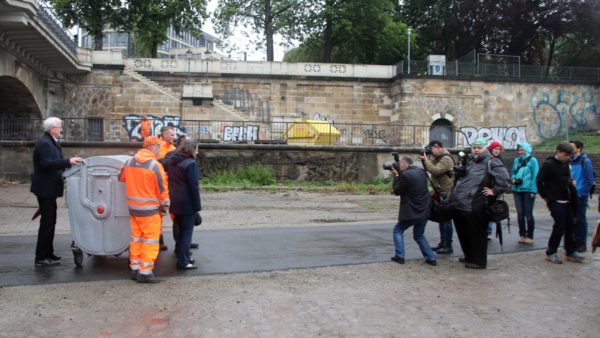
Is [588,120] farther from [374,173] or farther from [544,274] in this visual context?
[544,274]

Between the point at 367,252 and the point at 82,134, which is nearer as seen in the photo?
the point at 367,252

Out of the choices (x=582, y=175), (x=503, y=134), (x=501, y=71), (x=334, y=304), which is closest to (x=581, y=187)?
(x=582, y=175)

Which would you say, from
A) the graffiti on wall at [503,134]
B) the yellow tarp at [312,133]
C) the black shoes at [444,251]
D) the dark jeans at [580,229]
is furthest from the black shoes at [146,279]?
the graffiti on wall at [503,134]

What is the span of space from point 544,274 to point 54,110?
28.1m

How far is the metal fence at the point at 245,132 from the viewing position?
22.4m

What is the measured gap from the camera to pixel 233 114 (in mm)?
28109

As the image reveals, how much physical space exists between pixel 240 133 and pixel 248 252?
17.2 m

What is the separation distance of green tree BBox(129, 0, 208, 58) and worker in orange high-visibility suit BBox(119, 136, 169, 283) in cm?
2996

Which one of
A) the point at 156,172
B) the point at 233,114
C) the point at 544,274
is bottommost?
the point at 544,274

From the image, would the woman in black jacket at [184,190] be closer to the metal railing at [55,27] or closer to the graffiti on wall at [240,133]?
the metal railing at [55,27]

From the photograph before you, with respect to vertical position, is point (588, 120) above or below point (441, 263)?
above

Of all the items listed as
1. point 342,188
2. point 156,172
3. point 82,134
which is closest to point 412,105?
point 342,188

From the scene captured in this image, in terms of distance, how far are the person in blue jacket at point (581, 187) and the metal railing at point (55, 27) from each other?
18762mm

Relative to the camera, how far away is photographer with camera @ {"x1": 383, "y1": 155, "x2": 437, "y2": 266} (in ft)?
24.5
